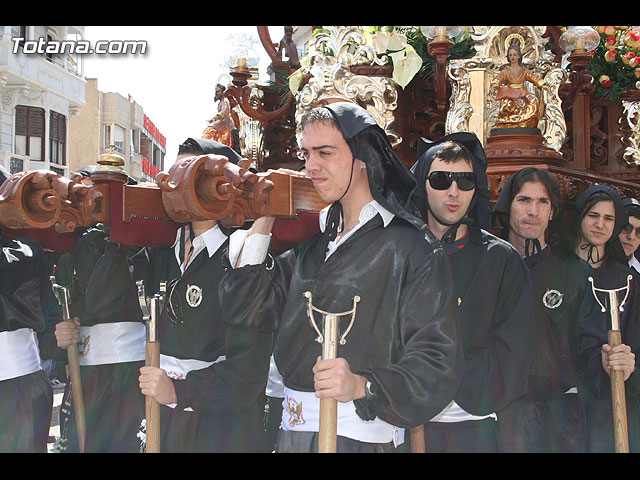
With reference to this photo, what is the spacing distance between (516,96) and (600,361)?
157 cm

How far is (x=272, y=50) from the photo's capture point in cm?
561

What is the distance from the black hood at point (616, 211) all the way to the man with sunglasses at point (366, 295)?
147 cm

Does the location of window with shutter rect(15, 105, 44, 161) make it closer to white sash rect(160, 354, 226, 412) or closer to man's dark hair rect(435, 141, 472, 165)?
white sash rect(160, 354, 226, 412)

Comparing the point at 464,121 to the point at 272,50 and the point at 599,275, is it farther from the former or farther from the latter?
the point at 272,50

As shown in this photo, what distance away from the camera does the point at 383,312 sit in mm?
2439

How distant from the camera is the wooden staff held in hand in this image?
3395 millimetres

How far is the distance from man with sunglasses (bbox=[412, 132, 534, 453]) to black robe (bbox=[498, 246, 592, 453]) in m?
0.24

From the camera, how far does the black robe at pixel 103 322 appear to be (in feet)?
11.7

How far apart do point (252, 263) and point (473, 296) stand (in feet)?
2.68

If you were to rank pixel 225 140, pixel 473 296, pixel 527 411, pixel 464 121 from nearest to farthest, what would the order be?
pixel 473 296
pixel 527 411
pixel 464 121
pixel 225 140

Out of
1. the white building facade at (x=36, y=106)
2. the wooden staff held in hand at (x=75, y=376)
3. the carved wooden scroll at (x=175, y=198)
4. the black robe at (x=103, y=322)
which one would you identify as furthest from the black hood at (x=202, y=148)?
the white building facade at (x=36, y=106)

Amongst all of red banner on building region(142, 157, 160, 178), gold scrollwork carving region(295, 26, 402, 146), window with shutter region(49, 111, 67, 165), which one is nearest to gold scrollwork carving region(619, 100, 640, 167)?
gold scrollwork carving region(295, 26, 402, 146)

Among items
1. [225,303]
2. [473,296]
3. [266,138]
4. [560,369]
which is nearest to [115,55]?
[266,138]

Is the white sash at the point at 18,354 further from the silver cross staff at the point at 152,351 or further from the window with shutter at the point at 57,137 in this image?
the window with shutter at the point at 57,137
